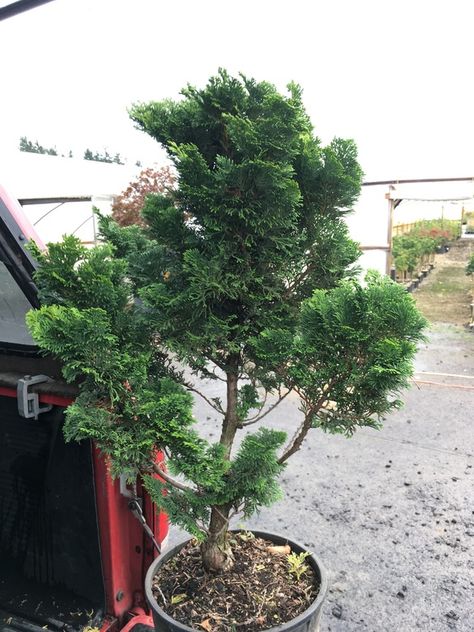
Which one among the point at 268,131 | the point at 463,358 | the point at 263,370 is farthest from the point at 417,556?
the point at 463,358

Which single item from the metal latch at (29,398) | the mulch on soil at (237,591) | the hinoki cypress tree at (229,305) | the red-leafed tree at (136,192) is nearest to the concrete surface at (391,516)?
the mulch on soil at (237,591)

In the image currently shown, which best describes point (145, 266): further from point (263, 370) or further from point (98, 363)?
point (263, 370)

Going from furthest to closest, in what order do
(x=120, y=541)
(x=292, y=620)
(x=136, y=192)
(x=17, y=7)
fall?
1. (x=136, y=192)
2. (x=17, y=7)
3. (x=120, y=541)
4. (x=292, y=620)

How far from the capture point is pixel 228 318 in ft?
5.71

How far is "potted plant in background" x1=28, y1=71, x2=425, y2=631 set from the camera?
1.55 metres

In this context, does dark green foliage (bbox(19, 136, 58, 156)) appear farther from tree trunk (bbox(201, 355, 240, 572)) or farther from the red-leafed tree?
tree trunk (bbox(201, 355, 240, 572))

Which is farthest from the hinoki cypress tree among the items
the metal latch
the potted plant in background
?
the metal latch

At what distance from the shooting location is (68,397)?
1.86 metres

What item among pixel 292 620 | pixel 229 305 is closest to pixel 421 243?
pixel 229 305

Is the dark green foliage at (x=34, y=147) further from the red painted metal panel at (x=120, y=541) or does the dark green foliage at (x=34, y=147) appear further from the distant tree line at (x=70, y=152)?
the red painted metal panel at (x=120, y=541)

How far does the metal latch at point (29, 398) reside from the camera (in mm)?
1821

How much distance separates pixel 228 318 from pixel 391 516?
2574 mm

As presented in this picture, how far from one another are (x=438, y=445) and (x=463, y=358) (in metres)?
3.65

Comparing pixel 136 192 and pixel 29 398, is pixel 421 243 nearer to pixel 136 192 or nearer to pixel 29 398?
pixel 136 192
